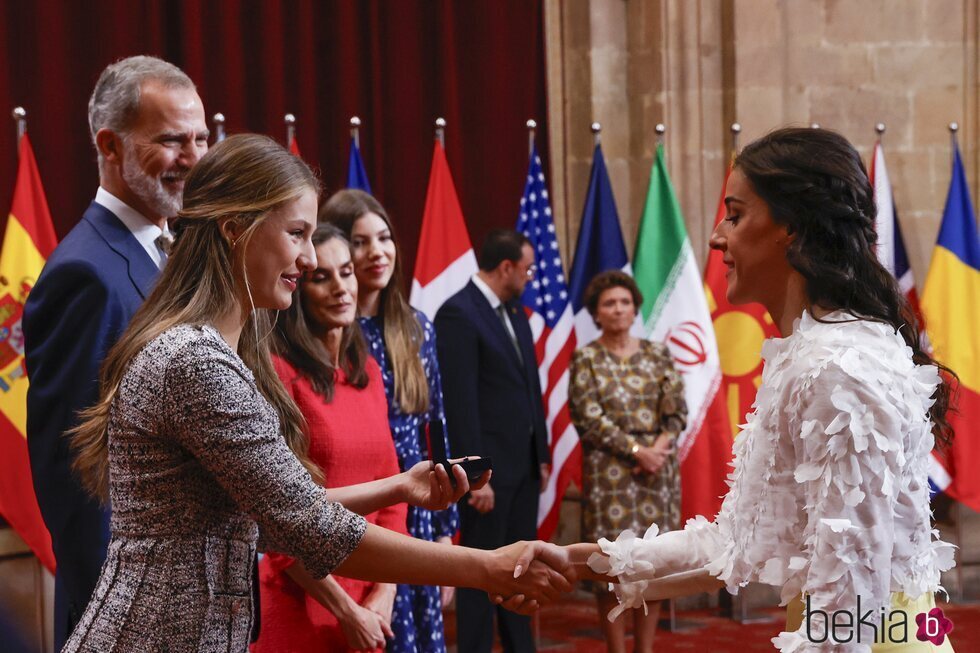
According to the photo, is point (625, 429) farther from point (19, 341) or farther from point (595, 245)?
point (19, 341)

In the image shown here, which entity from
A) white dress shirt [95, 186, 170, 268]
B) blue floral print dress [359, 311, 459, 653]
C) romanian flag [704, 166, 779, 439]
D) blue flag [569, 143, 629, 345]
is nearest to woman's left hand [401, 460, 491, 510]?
white dress shirt [95, 186, 170, 268]

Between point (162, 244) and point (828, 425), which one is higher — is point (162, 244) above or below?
above

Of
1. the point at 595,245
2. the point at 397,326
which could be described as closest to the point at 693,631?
the point at 595,245

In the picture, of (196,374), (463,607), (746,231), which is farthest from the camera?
(463,607)

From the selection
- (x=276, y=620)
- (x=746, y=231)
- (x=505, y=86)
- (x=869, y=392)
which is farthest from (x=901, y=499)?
(x=505, y=86)

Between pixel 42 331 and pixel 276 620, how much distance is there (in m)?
0.87

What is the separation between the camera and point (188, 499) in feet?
5.74

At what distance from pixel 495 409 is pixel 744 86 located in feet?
7.76

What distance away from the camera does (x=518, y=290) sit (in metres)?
5.45

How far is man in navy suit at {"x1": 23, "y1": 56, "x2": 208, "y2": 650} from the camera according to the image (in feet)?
7.32

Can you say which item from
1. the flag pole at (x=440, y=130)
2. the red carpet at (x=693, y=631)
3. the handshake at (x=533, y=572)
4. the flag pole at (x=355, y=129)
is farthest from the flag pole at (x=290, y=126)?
the handshake at (x=533, y=572)

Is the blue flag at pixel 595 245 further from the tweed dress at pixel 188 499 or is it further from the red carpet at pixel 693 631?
the tweed dress at pixel 188 499

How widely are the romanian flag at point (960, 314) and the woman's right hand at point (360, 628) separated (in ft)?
12.9

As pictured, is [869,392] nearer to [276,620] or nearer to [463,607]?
[276,620]
